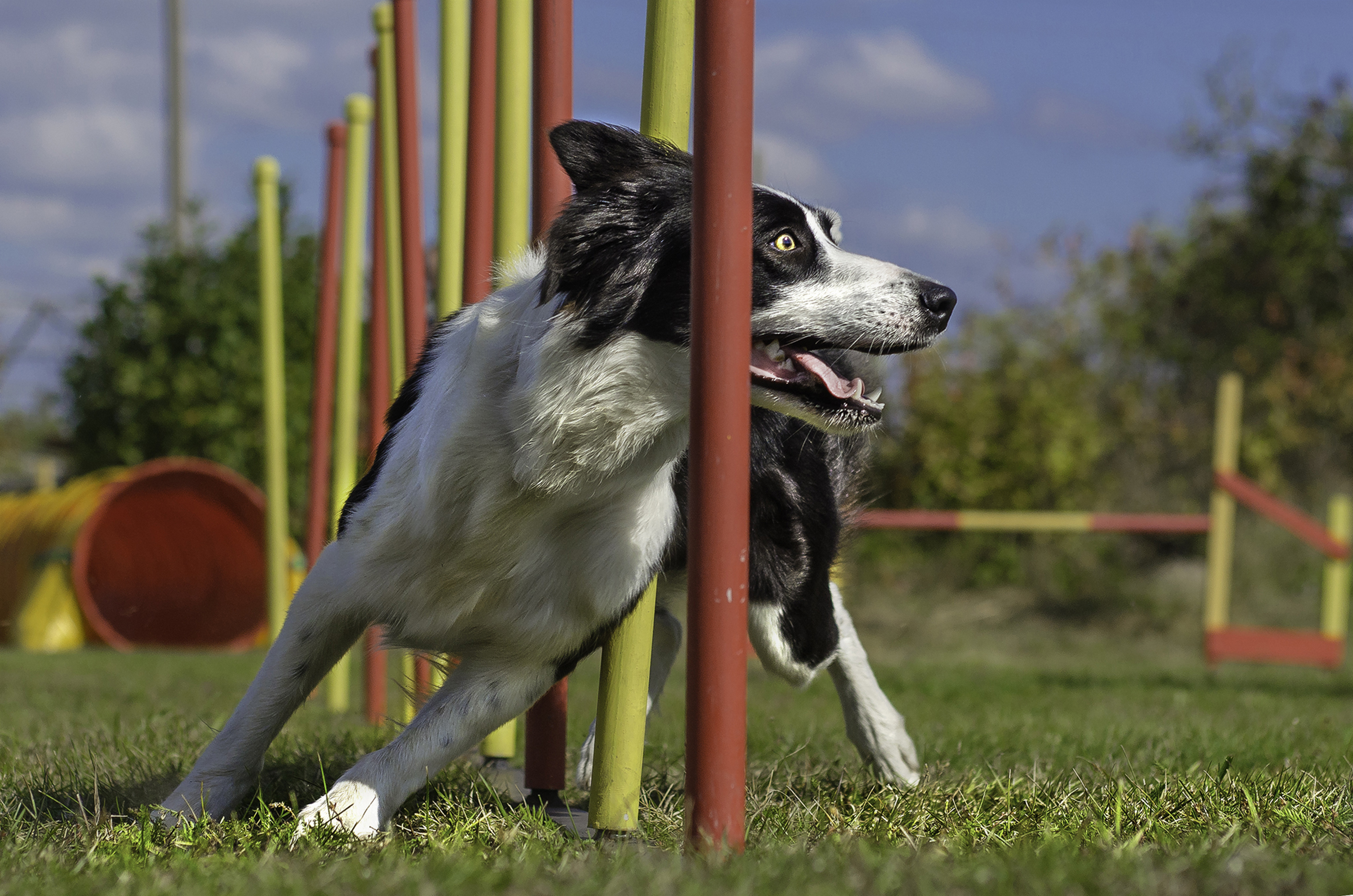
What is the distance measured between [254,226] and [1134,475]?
8.31 metres

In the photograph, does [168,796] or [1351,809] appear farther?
[168,796]

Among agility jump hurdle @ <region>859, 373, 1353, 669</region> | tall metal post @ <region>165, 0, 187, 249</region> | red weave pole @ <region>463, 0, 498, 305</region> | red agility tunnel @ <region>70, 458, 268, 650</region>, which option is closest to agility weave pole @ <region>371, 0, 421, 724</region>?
red weave pole @ <region>463, 0, 498, 305</region>

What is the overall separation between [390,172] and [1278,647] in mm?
6067

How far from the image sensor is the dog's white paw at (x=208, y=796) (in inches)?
96.3

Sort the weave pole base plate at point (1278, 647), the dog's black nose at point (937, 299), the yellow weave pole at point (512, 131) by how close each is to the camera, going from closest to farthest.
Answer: the dog's black nose at point (937, 299) < the yellow weave pole at point (512, 131) < the weave pole base plate at point (1278, 647)

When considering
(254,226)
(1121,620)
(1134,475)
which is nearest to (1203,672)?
(1121,620)

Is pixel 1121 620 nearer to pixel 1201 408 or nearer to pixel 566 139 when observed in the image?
pixel 1201 408

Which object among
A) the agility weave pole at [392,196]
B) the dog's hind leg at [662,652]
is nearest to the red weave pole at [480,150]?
the agility weave pole at [392,196]

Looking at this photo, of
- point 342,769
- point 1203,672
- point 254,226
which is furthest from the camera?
point 254,226

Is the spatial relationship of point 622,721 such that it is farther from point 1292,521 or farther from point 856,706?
point 1292,521

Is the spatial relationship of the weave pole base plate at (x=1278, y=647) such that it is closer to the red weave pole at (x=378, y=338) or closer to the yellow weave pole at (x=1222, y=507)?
the yellow weave pole at (x=1222, y=507)

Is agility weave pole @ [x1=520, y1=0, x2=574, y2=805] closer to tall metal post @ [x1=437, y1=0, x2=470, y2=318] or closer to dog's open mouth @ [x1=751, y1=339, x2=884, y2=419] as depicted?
dog's open mouth @ [x1=751, y1=339, x2=884, y2=419]

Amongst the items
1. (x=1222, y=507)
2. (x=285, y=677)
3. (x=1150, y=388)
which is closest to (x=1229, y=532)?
(x=1222, y=507)

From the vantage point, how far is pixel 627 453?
2.42 meters
